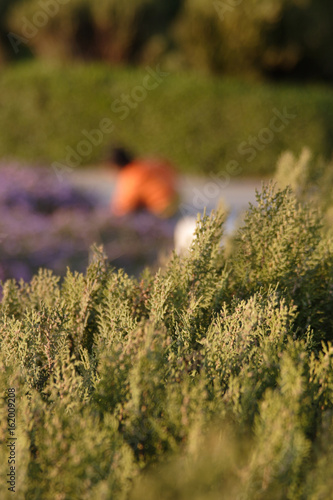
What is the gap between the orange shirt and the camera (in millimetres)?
7707

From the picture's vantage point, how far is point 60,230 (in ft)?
20.7

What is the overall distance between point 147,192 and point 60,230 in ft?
5.76

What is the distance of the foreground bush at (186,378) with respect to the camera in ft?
4.33

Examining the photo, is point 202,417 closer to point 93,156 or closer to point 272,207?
point 272,207

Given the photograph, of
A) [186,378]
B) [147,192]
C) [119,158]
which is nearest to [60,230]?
[147,192]

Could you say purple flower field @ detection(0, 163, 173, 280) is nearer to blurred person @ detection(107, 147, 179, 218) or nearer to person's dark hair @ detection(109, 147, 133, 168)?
blurred person @ detection(107, 147, 179, 218)

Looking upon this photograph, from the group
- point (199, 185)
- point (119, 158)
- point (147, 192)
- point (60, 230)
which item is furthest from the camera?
point (199, 185)

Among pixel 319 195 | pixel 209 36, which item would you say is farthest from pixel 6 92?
pixel 319 195

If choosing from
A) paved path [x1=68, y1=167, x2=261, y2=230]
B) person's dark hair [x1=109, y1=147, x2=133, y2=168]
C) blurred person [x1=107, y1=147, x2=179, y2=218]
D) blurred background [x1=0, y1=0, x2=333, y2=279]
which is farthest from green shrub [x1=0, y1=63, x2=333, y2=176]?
blurred person [x1=107, y1=147, x2=179, y2=218]

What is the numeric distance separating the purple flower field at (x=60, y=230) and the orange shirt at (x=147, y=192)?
30cm

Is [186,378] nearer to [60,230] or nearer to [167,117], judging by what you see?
[60,230]

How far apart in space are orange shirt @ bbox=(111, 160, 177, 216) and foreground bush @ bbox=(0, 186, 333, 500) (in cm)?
520

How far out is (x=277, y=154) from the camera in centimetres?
1229

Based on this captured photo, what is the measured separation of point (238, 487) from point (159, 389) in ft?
1.37
